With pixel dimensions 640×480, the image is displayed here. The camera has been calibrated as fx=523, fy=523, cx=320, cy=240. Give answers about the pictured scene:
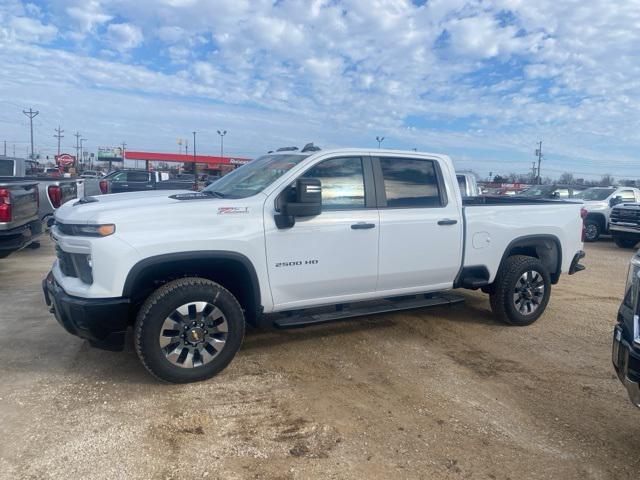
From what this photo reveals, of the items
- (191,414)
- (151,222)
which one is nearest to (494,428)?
(191,414)

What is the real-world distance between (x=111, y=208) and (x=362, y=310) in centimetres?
245

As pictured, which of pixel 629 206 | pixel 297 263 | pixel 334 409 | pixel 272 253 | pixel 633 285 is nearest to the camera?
pixel 633 285

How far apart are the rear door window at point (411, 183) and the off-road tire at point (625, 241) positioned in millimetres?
10696

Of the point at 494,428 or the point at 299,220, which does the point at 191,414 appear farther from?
the point at 494,428

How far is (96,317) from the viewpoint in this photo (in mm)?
3916

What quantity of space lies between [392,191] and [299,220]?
1.14 meters

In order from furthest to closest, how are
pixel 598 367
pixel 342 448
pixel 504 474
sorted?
pixel 598 367 < pixel 342 448 < pixel 504 474

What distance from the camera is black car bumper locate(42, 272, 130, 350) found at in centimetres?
390

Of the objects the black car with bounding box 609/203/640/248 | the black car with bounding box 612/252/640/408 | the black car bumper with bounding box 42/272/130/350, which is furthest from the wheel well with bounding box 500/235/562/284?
the black car with bounding box 609/203/640/248

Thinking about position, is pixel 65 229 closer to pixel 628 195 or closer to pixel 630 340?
pixel 630 340

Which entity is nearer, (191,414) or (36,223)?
(191,414)

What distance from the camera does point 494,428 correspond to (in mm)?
3686

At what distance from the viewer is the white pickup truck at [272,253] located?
13.2 ft

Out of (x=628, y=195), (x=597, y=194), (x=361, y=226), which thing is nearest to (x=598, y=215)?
(x=597, y=194)
